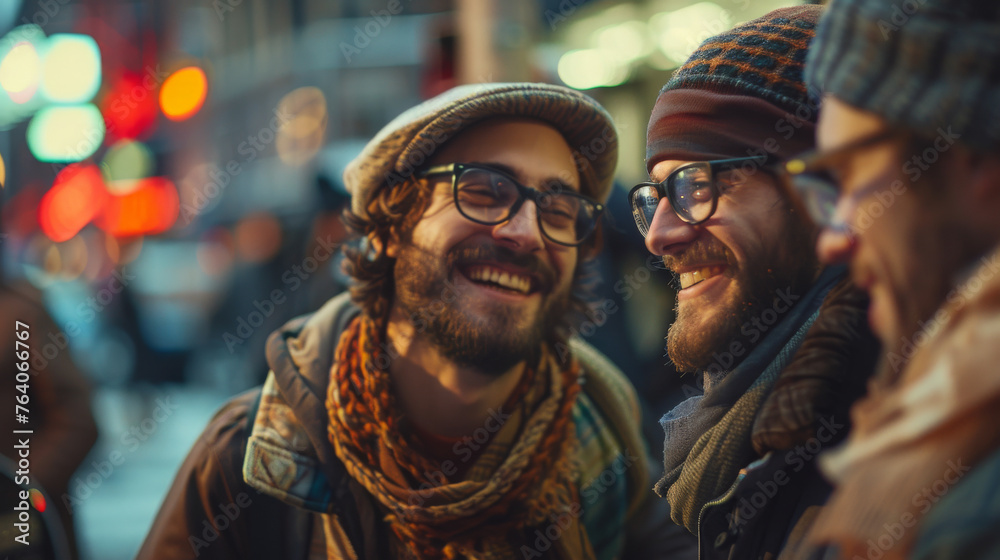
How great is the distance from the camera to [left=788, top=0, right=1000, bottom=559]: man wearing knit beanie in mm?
961

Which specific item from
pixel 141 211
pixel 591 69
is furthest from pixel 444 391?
pixel 141 211

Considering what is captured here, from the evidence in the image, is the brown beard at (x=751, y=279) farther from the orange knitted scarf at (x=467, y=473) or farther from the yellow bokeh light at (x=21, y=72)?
the yellow bokeh light at (x=21, y=72)

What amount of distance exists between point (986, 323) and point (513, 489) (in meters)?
1.39

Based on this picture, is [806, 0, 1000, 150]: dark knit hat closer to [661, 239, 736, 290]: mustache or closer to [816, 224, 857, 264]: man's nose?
[816, 224, 857, 264]: man's nose

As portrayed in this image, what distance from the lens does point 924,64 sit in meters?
1.09

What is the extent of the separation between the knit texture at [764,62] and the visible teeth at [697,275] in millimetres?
383

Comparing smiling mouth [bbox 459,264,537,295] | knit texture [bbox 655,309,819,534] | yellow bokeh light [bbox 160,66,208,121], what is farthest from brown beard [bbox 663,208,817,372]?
yellow bokeh light [bbox 160,66,208,121]

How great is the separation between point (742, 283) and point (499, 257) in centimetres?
65

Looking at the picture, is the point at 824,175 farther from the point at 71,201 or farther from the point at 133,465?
the point at 71,201

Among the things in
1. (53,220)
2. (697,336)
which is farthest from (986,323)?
(53,220)

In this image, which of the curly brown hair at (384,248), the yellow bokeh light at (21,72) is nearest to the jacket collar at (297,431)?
the curly brown hair at (384,248)

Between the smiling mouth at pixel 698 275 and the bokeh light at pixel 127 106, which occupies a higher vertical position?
the smiling mouth at pixel 698 275

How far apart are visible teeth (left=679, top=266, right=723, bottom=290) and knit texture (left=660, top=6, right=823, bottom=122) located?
15.1 inches

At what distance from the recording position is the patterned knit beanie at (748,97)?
1718mm
